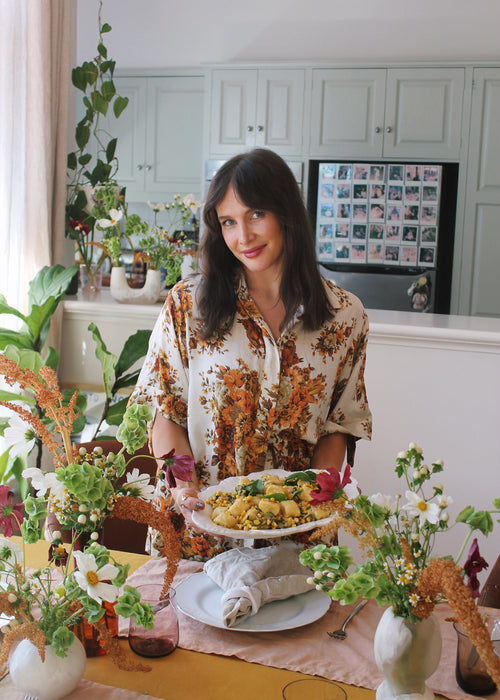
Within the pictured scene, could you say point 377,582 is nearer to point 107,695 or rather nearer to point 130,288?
point 107,695

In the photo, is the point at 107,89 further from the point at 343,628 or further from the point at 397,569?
the point at 397,569

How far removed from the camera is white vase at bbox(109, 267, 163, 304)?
8.54 ft

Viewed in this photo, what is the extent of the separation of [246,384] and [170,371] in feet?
0.53

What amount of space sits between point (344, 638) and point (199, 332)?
2.11 feet

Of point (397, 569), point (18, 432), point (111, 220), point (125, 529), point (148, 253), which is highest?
point (111, 220)

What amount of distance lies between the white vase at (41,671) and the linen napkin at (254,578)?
0.25 m

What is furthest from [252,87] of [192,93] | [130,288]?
[130,288]

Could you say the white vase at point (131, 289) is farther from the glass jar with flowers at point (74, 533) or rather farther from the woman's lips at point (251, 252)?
the glass jar with flowers at point (74, 533)

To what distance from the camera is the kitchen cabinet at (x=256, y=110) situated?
4.67 m

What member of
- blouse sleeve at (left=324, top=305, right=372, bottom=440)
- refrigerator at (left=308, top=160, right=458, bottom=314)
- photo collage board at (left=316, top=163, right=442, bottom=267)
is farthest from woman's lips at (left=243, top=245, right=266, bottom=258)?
photo collage board at (left=316, top=163, right=442, bottom=267)

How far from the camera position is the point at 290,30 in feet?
15.5

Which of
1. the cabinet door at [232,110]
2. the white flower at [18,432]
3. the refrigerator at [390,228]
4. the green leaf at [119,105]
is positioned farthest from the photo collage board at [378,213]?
the white flower at [18,432]

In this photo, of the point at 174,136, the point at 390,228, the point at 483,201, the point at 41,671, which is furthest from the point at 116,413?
the point at 174,136

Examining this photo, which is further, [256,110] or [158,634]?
[256,110]
